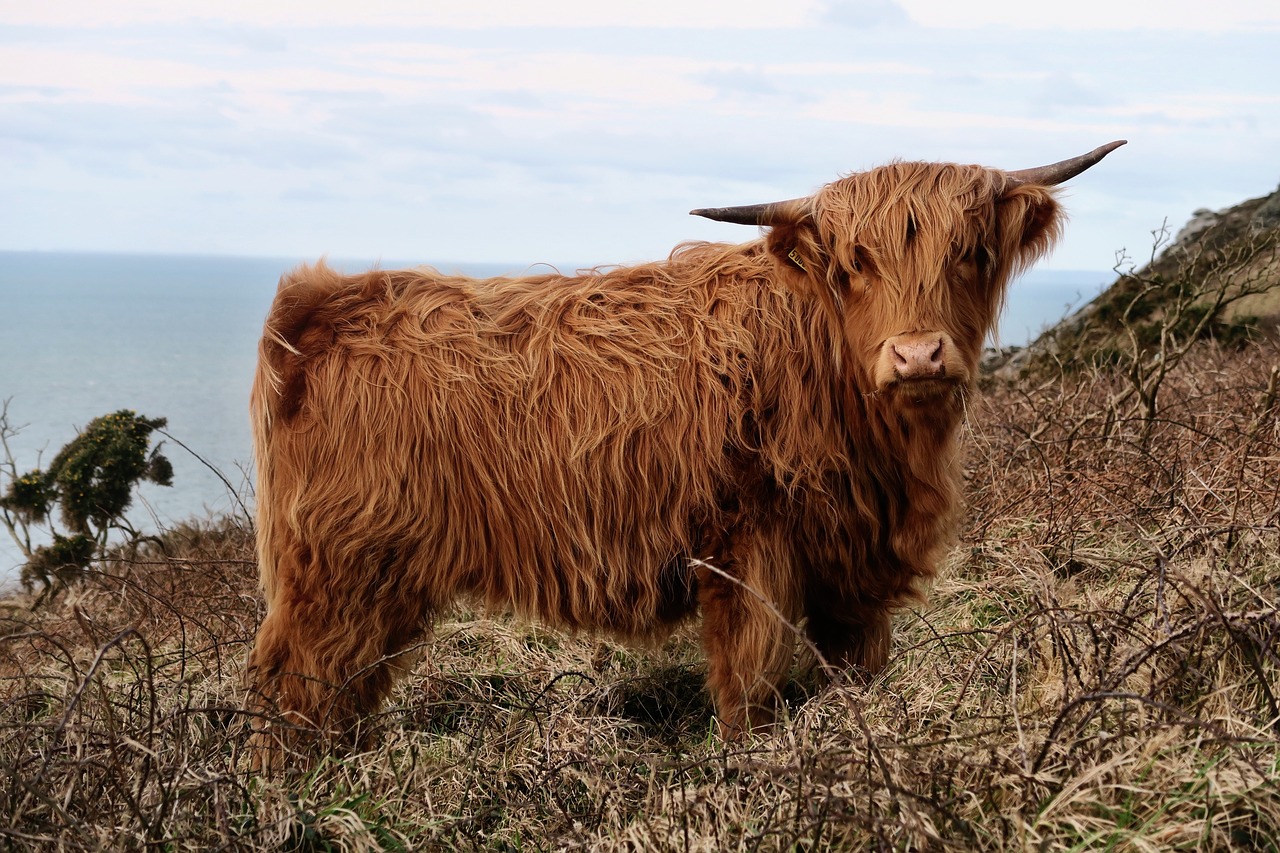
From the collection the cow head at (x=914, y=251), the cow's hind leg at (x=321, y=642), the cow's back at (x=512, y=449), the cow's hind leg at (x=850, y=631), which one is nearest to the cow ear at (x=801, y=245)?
the cow head at (x=914, y=251)

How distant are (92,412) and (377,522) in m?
12.3

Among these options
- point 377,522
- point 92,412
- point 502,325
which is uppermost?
point 502,325

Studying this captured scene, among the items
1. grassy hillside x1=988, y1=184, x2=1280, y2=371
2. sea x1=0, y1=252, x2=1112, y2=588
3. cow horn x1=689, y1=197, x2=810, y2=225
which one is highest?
cow horn x1=689, y1=197, x2=810, y2=225

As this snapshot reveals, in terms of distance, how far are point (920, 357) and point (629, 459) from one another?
77 centimetres

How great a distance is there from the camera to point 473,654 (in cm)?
374

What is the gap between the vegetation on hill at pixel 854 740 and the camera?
178cm

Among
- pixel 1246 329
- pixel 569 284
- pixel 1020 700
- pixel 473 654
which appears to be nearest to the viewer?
pixel 1020 700

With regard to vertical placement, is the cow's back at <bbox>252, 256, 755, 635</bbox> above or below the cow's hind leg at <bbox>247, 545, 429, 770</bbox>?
above

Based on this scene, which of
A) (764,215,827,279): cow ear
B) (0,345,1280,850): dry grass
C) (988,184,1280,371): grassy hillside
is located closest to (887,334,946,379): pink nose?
(764,215,827,279): cow ear

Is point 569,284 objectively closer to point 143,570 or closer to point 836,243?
point 836,243

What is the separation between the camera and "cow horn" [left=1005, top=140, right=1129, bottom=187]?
8.45 ft

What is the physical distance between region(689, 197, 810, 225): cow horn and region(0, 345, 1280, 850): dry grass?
103cm

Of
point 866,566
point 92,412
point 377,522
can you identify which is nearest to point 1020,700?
point 866,566

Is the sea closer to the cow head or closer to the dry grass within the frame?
the cow head
